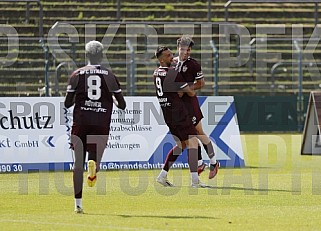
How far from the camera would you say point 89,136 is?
11.6 meters

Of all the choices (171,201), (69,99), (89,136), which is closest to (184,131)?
(171,201)

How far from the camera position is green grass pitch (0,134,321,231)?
1064cm

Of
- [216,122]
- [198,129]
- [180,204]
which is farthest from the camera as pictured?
[216,122]

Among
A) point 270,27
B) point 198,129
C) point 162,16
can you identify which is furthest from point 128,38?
point 198,129

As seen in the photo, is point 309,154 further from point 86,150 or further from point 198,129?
point 86,150

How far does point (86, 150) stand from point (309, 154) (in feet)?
34.9

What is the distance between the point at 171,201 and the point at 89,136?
1.90m

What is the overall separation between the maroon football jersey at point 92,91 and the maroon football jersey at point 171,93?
3.11 m

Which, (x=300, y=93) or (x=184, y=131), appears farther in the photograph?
(x=300, y=93)

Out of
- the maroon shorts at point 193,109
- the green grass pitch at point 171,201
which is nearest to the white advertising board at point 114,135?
the green grass pitch at point 171,201

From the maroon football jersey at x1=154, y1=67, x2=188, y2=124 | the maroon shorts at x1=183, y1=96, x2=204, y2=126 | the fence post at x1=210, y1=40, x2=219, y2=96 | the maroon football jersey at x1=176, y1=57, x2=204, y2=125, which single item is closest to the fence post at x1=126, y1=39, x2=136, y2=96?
the fence post at x1=210, y1=40, x2=219, y2=96

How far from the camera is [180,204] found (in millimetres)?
12609

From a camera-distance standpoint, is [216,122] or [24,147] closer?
[24,147]

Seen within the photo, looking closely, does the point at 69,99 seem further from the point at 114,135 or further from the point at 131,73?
the point at 131,73
